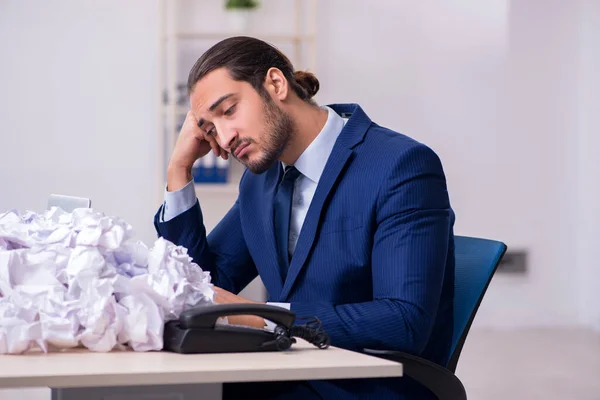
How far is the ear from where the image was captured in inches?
74.1

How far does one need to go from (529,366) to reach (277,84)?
298cm

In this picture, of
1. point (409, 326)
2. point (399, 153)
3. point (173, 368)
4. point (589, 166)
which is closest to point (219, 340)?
point (173, 368)

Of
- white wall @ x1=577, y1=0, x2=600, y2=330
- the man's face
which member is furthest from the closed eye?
white wall @ x1=577, y1=0, x2=600, y2=330

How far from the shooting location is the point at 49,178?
17.2 ft

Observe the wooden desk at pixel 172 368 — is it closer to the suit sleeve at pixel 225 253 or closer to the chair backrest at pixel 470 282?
the chair backrest at pixel 470 282

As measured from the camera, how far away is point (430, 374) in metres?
1.45

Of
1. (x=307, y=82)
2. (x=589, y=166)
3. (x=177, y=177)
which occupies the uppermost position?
(x=307, y=82)

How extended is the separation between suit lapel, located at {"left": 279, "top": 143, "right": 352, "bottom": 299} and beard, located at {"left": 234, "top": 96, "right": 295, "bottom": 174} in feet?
0.51

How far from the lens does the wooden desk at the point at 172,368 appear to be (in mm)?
882

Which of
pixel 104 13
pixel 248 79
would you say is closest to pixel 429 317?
pixel 248 79

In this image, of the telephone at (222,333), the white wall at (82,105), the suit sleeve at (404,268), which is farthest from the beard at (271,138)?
the white wall at (82,105)

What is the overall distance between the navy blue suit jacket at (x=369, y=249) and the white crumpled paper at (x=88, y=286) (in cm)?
34

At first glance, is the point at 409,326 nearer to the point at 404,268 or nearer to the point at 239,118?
the point at 404,268

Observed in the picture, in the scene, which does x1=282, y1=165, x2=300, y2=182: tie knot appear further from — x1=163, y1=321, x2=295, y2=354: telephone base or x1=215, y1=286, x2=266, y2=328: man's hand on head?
x1=163, y1=321, x2=295, y2=354: telephone base
